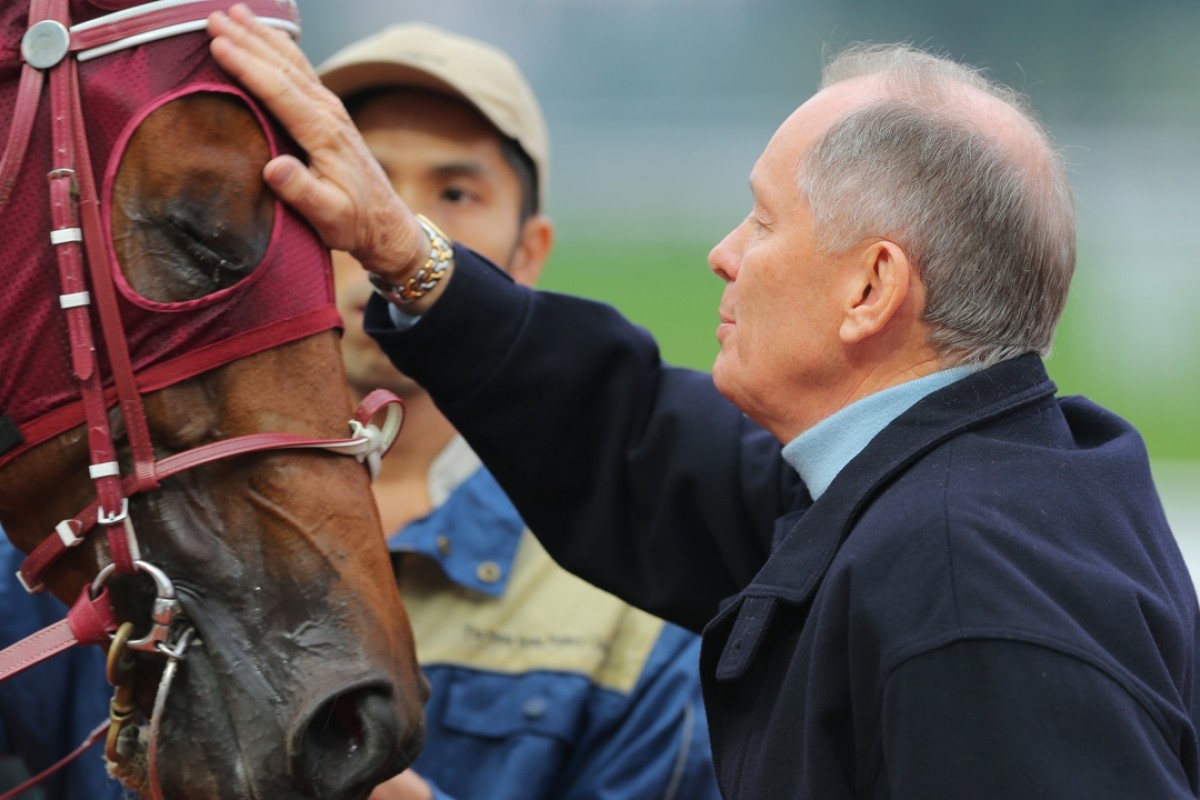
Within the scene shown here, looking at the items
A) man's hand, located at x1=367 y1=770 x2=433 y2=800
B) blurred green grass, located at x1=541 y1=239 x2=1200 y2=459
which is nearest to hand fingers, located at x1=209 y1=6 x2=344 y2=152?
man's hand, located at x1=367 y1=770 x2=433 y2=800

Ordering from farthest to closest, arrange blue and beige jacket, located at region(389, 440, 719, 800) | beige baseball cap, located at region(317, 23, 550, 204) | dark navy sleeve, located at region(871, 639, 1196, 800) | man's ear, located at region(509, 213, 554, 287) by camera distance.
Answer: man's ear, located at region(509, 213, 554, 287) → beige baseball cap, located at region(317, 23, 550, 204) → blue and beige jacket, located at region(389, 440, 719, 800) → dark navy sleeve, located at region(871, 639, 1196, 800)

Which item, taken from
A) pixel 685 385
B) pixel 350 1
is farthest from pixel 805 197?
pixel 350 1

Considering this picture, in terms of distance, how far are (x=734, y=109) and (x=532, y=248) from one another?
34.7ft

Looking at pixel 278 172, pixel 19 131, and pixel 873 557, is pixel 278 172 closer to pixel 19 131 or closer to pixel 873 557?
pixel 19 131

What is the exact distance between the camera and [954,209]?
68.2 inches

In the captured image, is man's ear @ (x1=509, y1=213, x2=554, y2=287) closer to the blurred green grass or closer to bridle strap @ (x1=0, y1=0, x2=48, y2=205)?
bridle strap @ (x1=0, y1=0, x2=48, y2=205)

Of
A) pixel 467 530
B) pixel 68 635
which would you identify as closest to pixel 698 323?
pixel 467 530

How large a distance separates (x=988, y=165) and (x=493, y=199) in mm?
1422

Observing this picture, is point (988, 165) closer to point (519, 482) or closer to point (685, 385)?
point (685, 385)

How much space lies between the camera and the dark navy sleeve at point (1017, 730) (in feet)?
4.58

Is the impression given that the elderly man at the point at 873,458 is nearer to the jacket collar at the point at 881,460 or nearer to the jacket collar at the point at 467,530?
the jacket collar at the point at 881,460

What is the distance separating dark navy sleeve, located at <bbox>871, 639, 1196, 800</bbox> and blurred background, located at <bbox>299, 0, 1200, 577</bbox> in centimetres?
1007

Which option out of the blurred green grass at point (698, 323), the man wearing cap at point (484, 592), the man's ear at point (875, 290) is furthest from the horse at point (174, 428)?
the blurred green grass at point (698, 323)

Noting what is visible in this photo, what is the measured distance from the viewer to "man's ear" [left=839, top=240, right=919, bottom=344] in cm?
173
